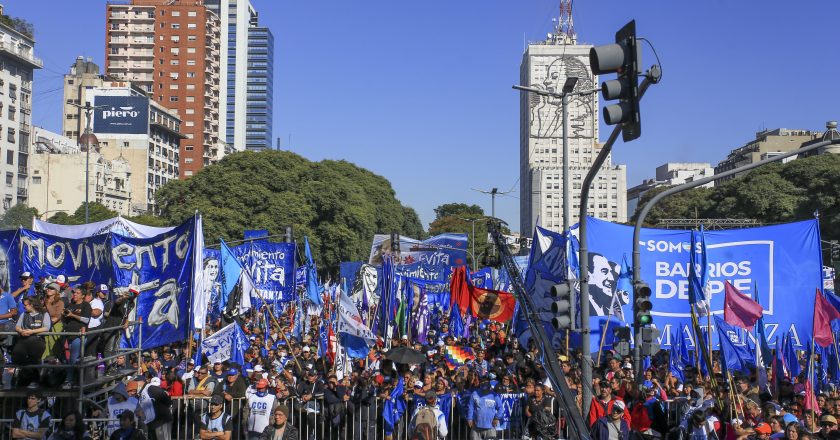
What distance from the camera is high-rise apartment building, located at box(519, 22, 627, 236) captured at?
159 metres

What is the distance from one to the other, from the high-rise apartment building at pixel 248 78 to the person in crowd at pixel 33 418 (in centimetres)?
14449

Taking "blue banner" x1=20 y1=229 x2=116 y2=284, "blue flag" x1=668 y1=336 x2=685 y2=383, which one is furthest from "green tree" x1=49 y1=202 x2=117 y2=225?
"blue flag" x1=668 y1=336 x2=685 y2=383

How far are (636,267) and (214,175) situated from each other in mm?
50433

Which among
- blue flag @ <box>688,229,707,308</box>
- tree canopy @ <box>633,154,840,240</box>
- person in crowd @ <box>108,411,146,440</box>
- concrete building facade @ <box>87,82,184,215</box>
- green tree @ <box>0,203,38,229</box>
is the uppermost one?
concrete building facade @ <box>87,82,184,215</box>

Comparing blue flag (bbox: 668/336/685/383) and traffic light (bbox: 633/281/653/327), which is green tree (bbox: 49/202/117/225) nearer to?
blue flag (bbox: 668/336/685/383)

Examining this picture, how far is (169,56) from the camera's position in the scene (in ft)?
360

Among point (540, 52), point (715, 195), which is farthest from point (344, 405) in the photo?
point (540, 52)

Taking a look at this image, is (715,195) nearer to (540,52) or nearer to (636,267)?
(636,267)

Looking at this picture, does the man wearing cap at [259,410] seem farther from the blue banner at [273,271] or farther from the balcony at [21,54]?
the balcony at [21,54]

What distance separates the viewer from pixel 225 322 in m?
25.5

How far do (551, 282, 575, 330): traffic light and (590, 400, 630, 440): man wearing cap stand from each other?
1.27 meters

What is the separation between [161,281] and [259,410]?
4552 mm

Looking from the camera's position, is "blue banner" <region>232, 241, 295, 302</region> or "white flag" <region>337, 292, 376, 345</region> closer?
"white flag" <region>337, 292, 376, 345</region>

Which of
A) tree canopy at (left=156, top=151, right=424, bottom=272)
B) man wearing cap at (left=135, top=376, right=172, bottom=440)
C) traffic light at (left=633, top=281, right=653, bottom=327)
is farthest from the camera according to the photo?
tree canopy at (left=156, top=151, right=424, bottom=272)
